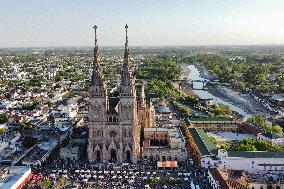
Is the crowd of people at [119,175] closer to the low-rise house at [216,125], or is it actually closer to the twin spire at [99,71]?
the twin spire at [99,71]

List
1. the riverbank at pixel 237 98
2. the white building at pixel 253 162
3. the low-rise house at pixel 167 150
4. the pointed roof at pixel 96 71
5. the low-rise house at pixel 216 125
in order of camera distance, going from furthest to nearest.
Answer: the riverbank at pixel 237 98 → the low-rise house at pixel 216 125 → the low-rise house at pixel 167 150 → the pointed roof at pixel 96 71 → the white building at pixel 253 162

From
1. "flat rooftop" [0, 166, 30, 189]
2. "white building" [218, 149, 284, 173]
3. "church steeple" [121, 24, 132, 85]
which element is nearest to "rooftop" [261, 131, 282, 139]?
"white building" [218, 149, 284, 173]

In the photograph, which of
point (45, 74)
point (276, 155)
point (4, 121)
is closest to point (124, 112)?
point (276, 155)

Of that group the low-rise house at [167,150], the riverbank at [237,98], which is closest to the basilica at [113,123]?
the low-rise house at [167,150]

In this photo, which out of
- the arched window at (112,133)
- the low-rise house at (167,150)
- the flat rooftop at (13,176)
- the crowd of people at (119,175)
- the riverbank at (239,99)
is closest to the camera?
the flat rooftop at (13,176)

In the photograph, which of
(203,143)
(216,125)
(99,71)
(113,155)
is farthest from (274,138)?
(99,71)

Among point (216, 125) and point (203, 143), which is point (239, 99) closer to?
point (216, 125)

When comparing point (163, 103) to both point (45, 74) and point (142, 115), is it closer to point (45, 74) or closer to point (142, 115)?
point (142, 115)

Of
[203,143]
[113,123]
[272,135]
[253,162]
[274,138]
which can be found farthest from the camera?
[272,135]

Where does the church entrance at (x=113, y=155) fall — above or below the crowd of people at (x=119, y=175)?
above
